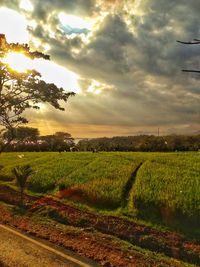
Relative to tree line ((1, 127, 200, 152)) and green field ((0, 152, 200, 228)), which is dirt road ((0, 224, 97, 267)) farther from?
tree line ((1, 127, 200, 152))

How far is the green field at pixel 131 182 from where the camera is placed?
21.9m

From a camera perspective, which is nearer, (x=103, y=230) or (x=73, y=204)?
(x=103, y=230)

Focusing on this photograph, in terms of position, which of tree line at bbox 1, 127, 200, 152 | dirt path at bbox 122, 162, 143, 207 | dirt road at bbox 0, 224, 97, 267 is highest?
tree line at bbox 1, 127, 200, 152

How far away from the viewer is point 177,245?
16828mm

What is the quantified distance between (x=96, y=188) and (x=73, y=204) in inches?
85.6

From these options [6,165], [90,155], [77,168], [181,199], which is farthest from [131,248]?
[6,165]

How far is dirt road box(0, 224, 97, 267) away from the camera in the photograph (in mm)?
13297

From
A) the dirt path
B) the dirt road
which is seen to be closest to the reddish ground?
the dirt road

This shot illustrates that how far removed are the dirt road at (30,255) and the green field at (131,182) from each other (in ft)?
25.9

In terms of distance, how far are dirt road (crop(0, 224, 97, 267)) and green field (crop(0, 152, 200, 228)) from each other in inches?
311

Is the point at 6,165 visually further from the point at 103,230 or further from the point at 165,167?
the point at 103,230

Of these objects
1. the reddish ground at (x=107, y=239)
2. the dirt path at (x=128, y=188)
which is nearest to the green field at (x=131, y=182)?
the dirt path at (x=128, y=188)

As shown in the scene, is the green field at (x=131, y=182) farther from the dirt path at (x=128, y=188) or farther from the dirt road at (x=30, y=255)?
the dirt road at (x=30, y=255)

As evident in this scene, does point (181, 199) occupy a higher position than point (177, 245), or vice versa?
point (181, 199)
